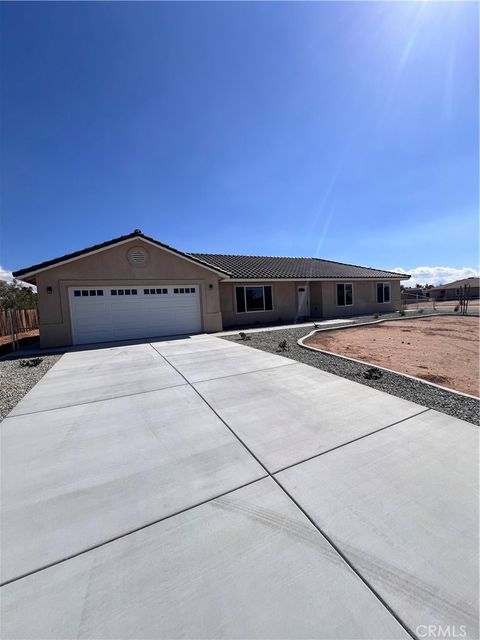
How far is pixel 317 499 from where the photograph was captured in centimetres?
249

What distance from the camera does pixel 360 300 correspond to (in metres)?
20.6

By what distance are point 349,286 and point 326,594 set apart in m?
20.1

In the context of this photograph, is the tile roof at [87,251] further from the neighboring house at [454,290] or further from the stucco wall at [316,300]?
the neighboring house at [454,290]

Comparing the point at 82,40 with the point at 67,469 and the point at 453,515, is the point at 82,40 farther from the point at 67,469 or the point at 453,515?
the point at 453,515

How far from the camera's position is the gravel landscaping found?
A: 4980mm

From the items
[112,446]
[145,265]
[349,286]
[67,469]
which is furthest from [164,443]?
[349,286]

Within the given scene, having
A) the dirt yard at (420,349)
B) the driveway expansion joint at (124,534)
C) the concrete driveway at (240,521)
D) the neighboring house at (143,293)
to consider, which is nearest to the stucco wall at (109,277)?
the neighboring house at (143,293)

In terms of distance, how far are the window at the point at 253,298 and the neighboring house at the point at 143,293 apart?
2.3 inches

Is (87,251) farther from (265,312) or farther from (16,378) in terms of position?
(265,312)

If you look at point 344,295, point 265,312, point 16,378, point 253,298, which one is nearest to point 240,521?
point 16,378

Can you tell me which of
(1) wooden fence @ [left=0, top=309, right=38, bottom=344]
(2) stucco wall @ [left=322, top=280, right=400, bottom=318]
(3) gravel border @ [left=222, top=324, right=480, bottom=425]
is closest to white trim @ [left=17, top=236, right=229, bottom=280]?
(1) wooden fence @ [left=0, top=309, right=38, bottom=344]

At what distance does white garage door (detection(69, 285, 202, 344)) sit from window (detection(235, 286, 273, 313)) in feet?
10.8

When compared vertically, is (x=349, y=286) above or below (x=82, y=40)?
below

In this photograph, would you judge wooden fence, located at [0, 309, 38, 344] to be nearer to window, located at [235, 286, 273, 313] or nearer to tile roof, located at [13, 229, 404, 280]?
tile roof, located at [13, 229, 404, 280]
